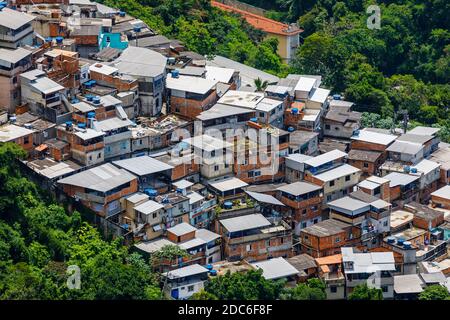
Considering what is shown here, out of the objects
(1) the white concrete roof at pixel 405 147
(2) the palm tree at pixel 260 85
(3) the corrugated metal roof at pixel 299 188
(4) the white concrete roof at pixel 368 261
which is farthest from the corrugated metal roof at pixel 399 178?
(2) the palm tree at pixel 260 85

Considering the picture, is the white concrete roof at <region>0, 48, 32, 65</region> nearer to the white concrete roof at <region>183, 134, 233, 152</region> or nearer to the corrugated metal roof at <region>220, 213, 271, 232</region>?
the white concrete roof at <region>183, 134, 233, 152</region>

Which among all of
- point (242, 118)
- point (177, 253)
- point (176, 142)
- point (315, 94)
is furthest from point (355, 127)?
point (177, 253)

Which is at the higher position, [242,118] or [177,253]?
[242,118]

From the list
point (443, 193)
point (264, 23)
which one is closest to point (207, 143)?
point (443, 193)

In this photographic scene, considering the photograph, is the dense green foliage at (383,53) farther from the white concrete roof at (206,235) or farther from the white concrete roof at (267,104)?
the white concrete roof at (206,235)

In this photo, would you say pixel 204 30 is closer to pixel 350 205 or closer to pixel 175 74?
pixel 175 74

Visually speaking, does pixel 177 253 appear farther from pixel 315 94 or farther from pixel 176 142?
pixel 315 94
